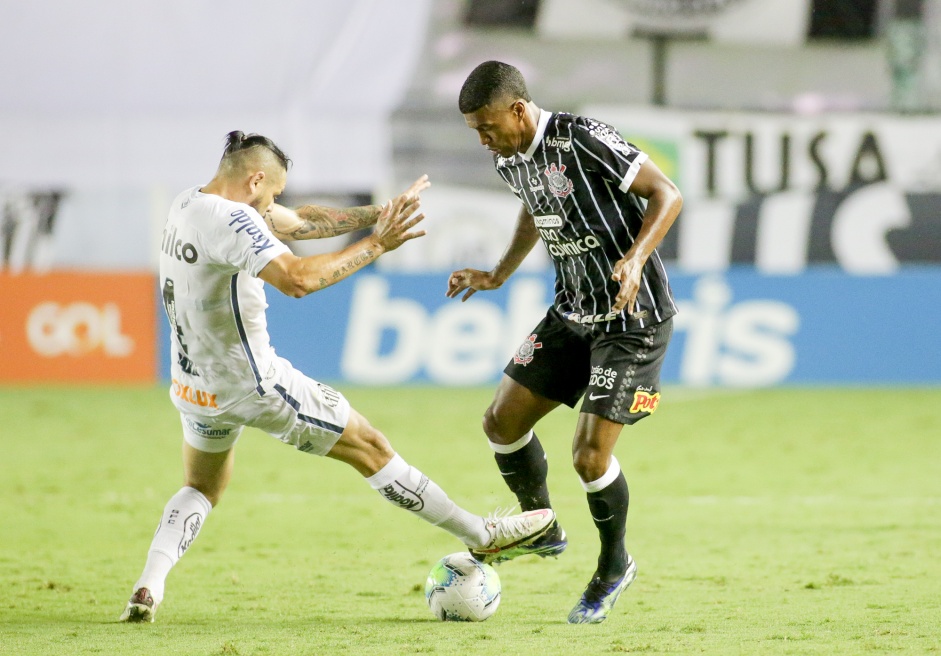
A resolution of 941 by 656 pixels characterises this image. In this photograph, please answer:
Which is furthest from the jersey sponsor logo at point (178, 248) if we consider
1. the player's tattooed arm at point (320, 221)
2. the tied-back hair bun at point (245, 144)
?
the player's tattooed arm at point (320, 221)

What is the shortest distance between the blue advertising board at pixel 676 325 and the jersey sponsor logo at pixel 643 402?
30.3ft

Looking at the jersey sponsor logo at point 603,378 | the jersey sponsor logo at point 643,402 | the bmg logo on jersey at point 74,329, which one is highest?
the jersey sponsor logo at point 603,378

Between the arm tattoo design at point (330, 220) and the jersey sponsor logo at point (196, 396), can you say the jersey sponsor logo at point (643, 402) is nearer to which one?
the arm tattoo design at point (330, 220)

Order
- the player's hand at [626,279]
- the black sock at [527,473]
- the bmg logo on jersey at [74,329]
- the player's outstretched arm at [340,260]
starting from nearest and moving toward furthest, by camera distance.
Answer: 1. the player's outstretched arm at [340,260]
2. the player's hand at [626,279]
3. the black sock at [527,473]
4. the bmg logo on jersey at [74,329]

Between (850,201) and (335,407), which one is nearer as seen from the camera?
(335,407)

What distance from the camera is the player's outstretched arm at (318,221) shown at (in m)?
5.54

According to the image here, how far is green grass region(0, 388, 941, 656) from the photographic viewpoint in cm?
476

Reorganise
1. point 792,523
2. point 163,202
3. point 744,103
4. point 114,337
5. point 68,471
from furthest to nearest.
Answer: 1. point 744,103
2. point 163,202
3. point 114,337
4. point 68,471
5. point 792,523

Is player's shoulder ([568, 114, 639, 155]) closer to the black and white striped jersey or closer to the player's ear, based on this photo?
the black and white striped jersey

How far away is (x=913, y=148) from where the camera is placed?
19766 mm

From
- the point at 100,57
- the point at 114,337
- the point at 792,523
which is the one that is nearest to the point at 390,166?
the point at 100,57

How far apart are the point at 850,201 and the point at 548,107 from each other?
4777 mm

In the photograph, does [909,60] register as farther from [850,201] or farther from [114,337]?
[114,337]

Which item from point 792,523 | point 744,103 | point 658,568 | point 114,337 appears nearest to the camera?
point 658,568
